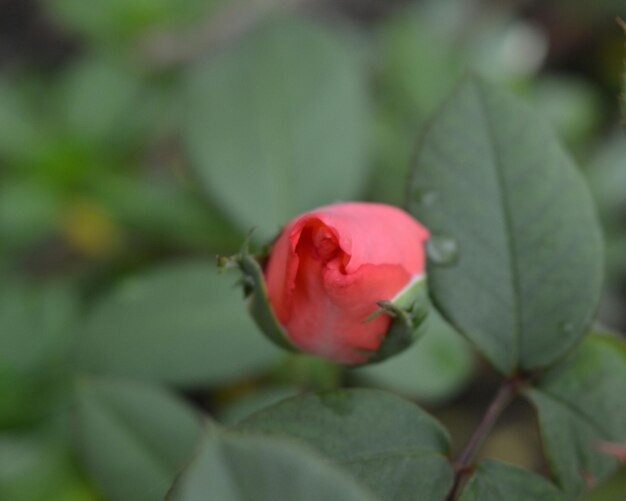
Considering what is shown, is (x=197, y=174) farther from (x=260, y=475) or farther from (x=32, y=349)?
(x=260, y=475)

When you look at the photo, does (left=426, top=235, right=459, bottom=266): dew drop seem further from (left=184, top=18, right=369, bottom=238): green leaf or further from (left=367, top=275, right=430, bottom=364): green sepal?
(left=184, top=18, right=369, bottom=238): green leaf

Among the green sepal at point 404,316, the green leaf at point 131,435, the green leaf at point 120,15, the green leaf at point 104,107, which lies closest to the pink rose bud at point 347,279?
the green sepal at point 404,316

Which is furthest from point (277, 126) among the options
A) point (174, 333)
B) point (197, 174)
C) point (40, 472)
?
point (40, 472)

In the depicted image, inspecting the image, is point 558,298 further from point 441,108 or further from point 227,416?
point 227,416

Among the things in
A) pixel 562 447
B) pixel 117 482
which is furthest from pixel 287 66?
pixel 562 447

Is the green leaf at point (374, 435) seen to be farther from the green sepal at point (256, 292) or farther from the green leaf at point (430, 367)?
the green leaf at point (430, 367)

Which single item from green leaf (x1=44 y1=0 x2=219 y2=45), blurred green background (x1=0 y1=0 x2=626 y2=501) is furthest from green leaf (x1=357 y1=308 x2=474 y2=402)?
green leaf (x1=44 y1=0 x2=219 y2=45)
